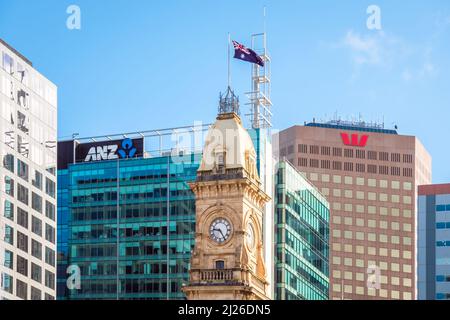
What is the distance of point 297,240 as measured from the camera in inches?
7293

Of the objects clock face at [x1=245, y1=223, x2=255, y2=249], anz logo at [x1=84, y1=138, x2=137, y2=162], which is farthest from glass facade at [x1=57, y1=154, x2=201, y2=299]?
clock face at [x1=245, y1=223, x2=255, y2=249]

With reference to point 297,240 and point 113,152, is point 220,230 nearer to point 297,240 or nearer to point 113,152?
point 297,240

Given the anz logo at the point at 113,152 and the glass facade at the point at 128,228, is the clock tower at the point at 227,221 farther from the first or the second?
the anz logo at the point at 113,152

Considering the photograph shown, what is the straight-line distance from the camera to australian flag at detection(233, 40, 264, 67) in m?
174

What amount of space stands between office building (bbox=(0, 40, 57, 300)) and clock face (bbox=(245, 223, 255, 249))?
2513cm

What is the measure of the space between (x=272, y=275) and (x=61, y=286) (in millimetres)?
34994

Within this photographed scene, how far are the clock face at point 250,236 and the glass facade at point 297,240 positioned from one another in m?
30.5

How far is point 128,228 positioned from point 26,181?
125ft

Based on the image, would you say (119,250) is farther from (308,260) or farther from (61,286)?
(308,260)

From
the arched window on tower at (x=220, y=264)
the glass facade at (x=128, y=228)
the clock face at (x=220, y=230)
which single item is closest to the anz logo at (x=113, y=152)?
the glass facade at (x=128, y=228)

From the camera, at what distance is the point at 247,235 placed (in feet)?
457

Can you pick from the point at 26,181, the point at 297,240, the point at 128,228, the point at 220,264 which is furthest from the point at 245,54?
the point at 220,264
